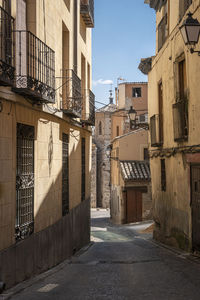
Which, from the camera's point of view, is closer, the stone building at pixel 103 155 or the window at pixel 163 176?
the window at pixel 163 176

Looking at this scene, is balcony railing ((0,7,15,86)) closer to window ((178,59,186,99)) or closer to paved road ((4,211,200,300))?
paved road ((4,211,200,300))

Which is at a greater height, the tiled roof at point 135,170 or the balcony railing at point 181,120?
the balcony railing at point 181,120

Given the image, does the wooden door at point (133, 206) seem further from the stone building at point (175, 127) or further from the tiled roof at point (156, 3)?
the tiled roof at point (156, 3)

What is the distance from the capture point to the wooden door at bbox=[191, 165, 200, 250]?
9.64 metres

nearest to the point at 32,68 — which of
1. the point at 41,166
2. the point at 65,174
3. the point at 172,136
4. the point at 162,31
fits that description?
the point at 41,166

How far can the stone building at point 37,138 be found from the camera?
6.54 meters

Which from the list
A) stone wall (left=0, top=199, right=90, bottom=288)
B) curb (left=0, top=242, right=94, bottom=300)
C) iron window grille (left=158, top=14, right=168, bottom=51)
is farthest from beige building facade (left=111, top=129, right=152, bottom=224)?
curb (left=0, top=242, right=94, bottom=300)

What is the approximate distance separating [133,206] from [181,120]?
15.3 metres

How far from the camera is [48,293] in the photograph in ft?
20.2

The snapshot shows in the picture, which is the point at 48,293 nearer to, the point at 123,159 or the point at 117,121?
the point at 123,159

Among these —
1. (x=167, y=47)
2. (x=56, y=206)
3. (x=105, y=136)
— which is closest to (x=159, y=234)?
(x=56, y=206)

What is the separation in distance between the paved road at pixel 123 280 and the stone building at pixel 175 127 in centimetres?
131

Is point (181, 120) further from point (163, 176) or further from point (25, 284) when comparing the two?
point (25, 284)

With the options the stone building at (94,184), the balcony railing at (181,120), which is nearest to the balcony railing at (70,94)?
the balcony railing at (181,120)
